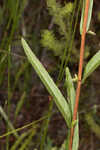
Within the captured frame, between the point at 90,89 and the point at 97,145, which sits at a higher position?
the point at 90,89

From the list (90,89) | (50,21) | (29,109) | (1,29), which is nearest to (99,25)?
(50,21)

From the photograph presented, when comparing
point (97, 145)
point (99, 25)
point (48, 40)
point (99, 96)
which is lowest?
point (97, 145)

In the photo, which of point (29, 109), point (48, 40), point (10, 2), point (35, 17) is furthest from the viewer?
point (35, 17)

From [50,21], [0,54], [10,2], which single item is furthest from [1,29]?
[0,54]

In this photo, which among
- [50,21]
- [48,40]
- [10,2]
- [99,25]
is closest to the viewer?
[48,40]

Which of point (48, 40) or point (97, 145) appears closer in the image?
point (48, 40)

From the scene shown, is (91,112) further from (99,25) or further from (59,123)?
(99,25)

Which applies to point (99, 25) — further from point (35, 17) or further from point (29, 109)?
point (29, 109)

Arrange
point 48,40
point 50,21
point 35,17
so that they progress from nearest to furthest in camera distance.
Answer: point 48,40, point 50,21, point 35,17

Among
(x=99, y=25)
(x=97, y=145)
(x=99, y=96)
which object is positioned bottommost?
(x=97, y=145)
